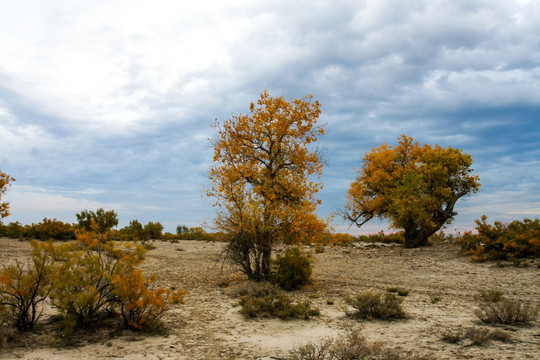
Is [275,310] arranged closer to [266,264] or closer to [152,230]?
[266,264]

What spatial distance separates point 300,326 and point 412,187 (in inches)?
701

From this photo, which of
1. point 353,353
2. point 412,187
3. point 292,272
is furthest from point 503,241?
point 353,353

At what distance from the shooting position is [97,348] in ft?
→ 20.7

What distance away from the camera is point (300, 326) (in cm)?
770

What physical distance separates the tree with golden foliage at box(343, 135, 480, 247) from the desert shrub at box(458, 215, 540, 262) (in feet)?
14.4

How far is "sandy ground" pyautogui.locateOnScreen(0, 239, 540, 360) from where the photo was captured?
6.18 m

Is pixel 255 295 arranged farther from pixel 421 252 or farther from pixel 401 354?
pixel 421 252

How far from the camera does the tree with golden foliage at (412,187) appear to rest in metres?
23.6

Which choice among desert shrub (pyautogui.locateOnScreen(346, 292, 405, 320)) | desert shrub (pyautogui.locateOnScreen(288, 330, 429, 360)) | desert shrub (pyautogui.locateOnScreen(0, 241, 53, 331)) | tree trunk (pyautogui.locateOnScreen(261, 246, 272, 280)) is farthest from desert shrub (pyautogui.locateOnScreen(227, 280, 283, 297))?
desert shrub (pyautogui.locateOnScreen(0, 241, 53, 331))

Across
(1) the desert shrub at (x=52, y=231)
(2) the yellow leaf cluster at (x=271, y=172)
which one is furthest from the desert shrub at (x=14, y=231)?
(2) the yellow leaf cluster at (x=271, y=172)

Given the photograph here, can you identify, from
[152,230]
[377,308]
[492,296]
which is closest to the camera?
[377,308]

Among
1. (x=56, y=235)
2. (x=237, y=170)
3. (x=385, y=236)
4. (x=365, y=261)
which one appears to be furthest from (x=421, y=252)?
(x=56, y=235)

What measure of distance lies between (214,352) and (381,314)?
→ 3814mm

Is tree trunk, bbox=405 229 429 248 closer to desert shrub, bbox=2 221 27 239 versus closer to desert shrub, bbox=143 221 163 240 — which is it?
desert shrub, bbox=143 221 163 240
